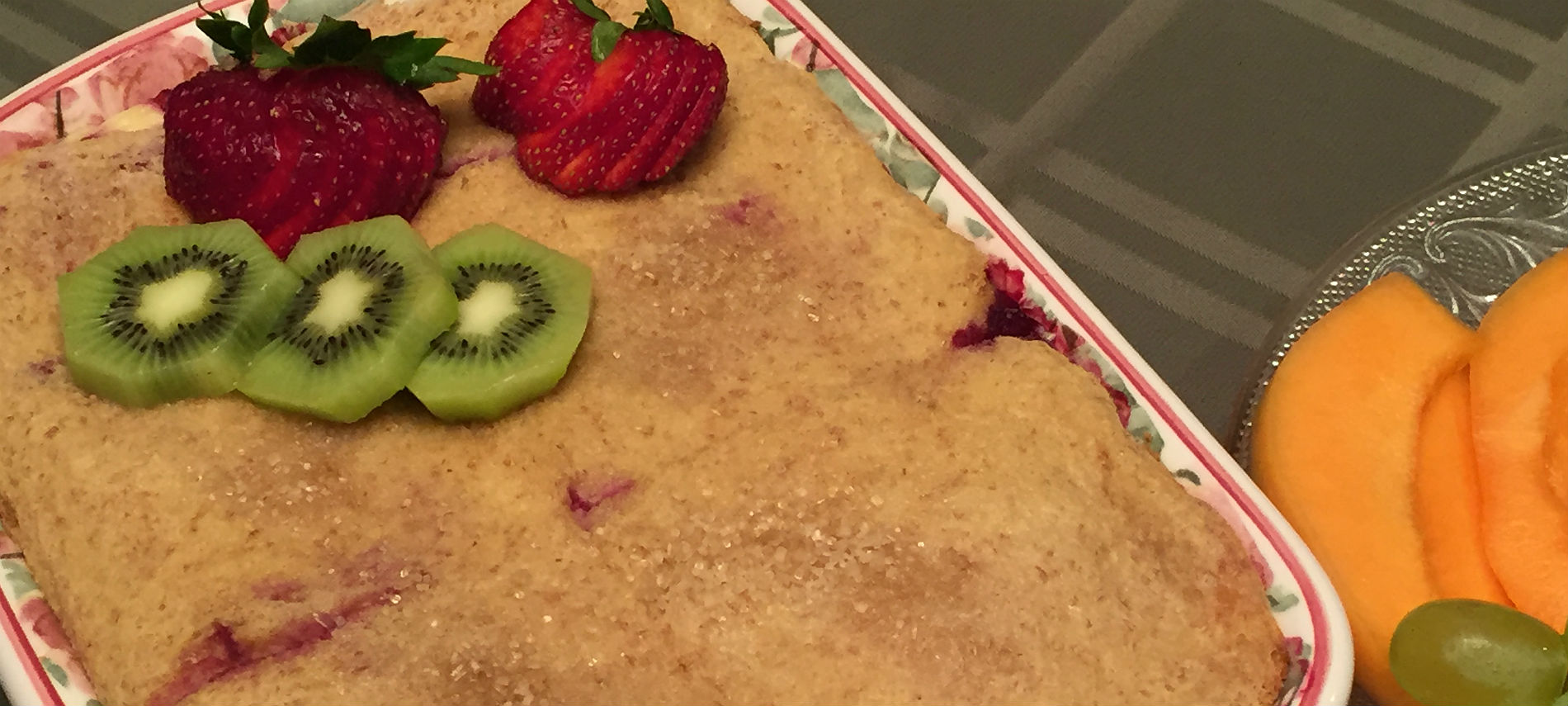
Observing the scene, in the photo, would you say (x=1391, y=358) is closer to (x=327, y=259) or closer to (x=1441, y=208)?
(x=1441, y=208)

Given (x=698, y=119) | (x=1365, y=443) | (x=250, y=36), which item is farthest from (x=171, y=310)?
(x=1365, y=443)

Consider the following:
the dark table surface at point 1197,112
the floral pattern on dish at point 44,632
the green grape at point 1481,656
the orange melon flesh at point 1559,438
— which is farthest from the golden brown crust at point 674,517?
the dark table surface at point 1197,112

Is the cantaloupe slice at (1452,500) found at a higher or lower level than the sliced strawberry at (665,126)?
lower

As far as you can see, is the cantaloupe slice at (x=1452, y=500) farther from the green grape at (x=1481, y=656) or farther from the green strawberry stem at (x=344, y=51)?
the green strawberry stem at (x=344, y=51)

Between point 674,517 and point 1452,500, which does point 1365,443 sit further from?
point 674,517

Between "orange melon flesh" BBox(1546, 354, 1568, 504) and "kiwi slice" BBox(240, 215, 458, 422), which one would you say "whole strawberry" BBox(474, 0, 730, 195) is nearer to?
"kiwi slice" BBox(240, 215, 458, 422)
